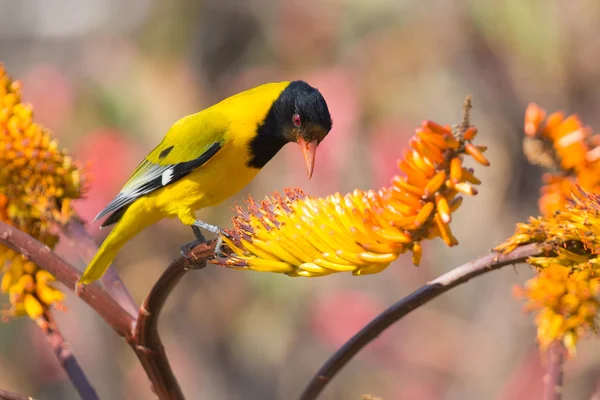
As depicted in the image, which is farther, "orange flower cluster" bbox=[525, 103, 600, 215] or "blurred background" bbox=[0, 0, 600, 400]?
"blurred background" bbox=[0, 0, 600, 400]

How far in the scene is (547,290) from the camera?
5.00ft

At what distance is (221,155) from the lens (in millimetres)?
2439

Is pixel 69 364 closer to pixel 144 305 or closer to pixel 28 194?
pixel 144 305

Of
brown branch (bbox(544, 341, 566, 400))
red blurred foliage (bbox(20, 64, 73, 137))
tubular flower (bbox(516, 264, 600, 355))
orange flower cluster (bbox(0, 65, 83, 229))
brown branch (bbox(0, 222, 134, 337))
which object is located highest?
red blurred foliage (bbox(20, 64, 73, 137))

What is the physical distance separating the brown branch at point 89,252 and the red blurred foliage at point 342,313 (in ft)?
11.7

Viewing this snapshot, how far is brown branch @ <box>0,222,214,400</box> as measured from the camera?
4.57 ft

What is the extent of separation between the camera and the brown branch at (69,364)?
1504mm

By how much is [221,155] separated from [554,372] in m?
1.22

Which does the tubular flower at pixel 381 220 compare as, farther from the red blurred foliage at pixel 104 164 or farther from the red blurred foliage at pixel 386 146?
the red blurred foliage at pixel 104 164

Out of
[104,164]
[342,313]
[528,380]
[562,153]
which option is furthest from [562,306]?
[104,164]

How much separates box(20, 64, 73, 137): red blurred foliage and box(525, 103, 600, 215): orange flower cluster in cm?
481

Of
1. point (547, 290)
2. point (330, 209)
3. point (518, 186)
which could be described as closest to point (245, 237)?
point (330, 209)

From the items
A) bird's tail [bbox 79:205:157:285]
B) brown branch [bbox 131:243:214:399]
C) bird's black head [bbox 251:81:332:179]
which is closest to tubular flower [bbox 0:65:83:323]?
bird's tail [bbox 79:205:157:285]

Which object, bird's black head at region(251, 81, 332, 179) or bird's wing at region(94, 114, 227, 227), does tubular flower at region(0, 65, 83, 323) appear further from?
bird's black head at region(251, 81, 332, 179)
